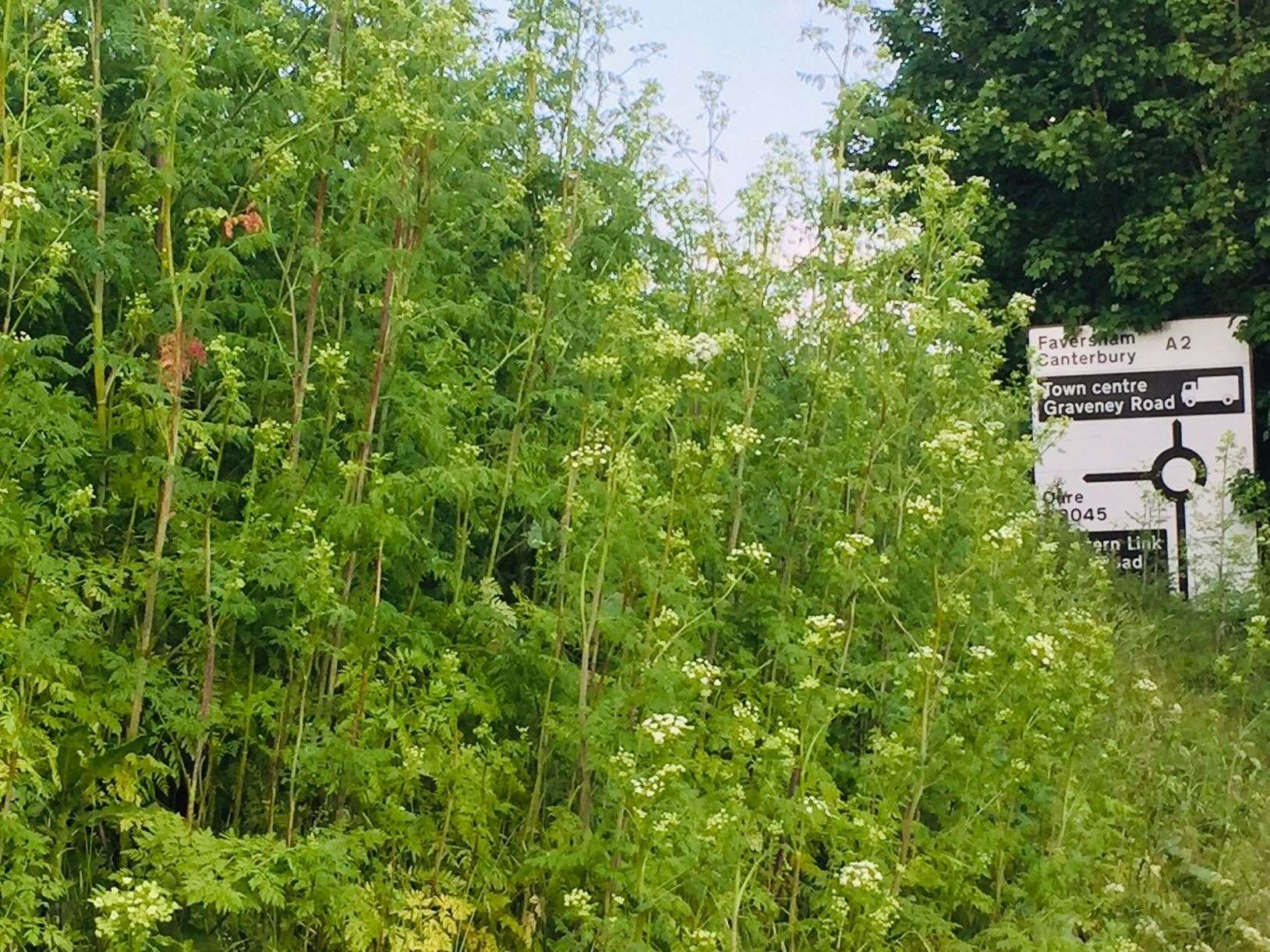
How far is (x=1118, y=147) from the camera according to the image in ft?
48.0

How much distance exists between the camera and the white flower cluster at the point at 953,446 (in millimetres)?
4586

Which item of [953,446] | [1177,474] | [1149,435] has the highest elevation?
[1149,435]

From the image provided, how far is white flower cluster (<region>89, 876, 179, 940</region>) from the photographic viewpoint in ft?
9.27

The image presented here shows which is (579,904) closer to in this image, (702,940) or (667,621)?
(702,940)

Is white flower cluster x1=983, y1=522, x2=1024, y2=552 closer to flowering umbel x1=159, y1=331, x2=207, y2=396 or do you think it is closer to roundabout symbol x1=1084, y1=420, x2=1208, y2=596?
flowering umbel x1=159, y1=331, x2=207, y2=396

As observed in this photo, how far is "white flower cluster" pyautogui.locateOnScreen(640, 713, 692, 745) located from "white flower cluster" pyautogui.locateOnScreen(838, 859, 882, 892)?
65cm

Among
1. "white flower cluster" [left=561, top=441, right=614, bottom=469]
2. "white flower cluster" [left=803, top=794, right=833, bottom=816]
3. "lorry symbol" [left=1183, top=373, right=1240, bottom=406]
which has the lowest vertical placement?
"white flower cluster" [left=803, top=794, right=833, bottom=816]

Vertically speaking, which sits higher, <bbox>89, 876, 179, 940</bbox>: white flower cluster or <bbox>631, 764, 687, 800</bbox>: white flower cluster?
<bbox>631, 764, 687, 800</bbox>: white flower cluster

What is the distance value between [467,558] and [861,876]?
203 centimetres

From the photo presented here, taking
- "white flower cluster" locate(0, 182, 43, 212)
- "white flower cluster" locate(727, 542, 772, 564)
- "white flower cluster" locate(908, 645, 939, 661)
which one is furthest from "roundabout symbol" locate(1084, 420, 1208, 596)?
"white flower cluster" locate(0, 182, 43, 212)

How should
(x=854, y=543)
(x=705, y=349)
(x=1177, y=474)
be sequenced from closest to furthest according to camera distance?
(x=854, y=543)
(x=705, y=349)
(x=1177, y=474)

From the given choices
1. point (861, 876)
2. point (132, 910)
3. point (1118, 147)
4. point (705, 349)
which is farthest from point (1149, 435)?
point (132, 910)

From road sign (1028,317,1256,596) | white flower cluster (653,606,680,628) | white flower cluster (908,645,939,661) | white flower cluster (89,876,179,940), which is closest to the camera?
white flower cluster (89,876,179,940)

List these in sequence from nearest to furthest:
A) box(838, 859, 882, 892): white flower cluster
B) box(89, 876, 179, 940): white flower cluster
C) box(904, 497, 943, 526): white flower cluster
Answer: box(89, 876, 179, 940): white flower cluster < box(838, 859, 882, 892): white flower cluster < box(904, 497, 943, 526): white flower cluster
